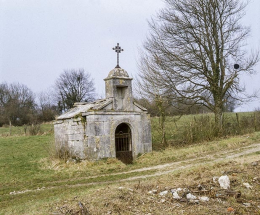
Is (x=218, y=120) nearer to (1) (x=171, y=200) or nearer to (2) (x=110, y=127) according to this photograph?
(2) (x=110, y=127)

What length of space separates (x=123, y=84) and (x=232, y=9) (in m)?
9.99

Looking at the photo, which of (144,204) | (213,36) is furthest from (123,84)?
(144,204)

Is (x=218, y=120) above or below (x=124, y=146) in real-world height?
above

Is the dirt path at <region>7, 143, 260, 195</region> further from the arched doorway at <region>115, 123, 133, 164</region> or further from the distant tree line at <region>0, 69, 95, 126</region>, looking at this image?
the distant tree line at <region>0, 69, 95, 126</region>

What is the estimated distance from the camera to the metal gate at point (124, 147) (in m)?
14.7

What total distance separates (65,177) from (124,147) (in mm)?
4042

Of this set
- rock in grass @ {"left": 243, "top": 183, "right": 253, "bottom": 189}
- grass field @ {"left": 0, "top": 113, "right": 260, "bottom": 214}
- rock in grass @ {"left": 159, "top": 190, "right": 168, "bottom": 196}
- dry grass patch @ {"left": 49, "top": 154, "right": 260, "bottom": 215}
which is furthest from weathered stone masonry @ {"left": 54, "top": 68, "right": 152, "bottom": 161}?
rock in grass @ {"left": 243, "top": 183, "right": 253, "bottom": 189}

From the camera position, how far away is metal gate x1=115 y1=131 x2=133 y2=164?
48.2ft

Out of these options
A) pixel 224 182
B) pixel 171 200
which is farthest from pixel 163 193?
pixel 224 182

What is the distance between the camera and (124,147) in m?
15.3

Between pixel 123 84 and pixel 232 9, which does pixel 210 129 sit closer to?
pixel 123 84

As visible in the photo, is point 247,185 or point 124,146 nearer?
point 247,185

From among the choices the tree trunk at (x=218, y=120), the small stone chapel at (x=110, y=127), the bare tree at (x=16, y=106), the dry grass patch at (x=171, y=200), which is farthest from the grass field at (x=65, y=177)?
the bare tree at (x=16, y=106)

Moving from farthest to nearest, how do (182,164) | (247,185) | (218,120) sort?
(218,120) < (182,164) < (247,185)
